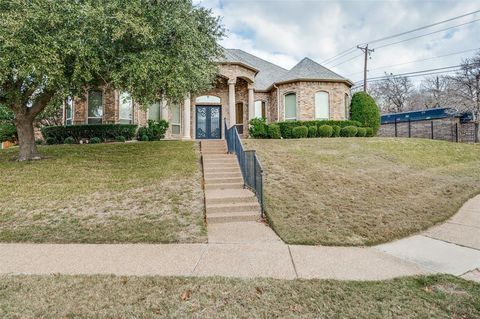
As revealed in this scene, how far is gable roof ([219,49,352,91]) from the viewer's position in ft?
58.4

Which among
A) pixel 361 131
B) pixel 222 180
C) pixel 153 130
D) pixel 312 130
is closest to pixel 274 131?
pixel 312 130

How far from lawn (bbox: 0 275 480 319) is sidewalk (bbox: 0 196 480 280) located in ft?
0.96

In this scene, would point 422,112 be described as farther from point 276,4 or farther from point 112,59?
point 112,59

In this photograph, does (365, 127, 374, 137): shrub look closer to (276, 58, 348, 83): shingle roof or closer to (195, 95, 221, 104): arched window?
(276, 58, 348, 83): shingle roof

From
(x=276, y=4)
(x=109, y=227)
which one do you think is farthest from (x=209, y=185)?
(x=276, y=4)

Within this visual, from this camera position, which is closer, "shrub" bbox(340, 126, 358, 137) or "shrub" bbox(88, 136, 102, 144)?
"shrub" bbox(88, 136, 102, 144)

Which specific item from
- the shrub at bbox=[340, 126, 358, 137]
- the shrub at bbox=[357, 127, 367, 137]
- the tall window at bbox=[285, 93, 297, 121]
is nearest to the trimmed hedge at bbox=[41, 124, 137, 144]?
the tall window at bbox=[285, 93, 297, 121]

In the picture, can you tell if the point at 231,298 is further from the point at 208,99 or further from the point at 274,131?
the point at 208,99

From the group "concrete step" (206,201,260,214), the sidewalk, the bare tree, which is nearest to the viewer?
the sidewalk

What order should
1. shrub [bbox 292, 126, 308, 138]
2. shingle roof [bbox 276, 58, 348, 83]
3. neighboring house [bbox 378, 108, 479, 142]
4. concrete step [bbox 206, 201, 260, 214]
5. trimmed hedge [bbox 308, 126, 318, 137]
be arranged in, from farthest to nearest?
neighboring house [bbox 378, 108, 479, 142] → shingle roof [bbox 276, 58, 348, 83] → trimmed hedge [bbox 308, 126, 318, 137] → shrub [bbox 292, 126, 308, 138] → concrete step [bbox 206, 201, 260, 214]

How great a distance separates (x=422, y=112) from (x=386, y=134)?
335 cm

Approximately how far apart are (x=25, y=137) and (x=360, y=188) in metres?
11.8

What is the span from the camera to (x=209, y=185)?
27.1 feet

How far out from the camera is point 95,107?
16.1 metres
